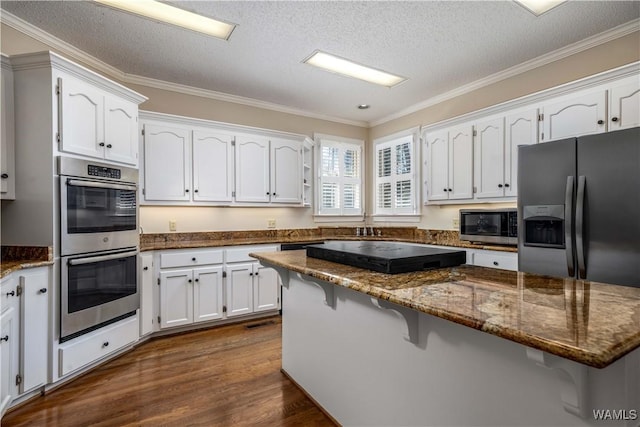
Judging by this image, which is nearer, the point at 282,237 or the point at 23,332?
the point at 23,332

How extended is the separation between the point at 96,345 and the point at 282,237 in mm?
2345

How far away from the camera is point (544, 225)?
2.44 metres

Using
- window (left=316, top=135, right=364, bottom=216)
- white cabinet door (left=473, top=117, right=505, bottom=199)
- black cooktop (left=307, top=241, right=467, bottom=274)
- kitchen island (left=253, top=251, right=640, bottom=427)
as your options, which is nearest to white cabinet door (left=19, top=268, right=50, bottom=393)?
kitchen island (left=253, top=251, right=640, bottom=427)

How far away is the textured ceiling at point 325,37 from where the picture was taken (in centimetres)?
238

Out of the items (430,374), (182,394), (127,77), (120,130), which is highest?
(127,77)

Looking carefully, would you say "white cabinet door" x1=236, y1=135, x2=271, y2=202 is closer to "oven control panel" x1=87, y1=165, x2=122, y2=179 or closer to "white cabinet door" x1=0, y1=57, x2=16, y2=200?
"oven control panel" x1=87, y1=165, x2=122, y2=179

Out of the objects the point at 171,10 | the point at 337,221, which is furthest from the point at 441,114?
the point at 171,10

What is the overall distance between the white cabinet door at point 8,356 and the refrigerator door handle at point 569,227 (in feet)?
11.6

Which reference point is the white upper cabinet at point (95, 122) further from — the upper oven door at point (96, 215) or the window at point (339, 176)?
the window at point (339, 176)

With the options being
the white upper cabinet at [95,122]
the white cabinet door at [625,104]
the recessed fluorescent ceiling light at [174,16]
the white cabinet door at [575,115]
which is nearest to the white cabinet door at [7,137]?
the white upper cabinet at [95,122]

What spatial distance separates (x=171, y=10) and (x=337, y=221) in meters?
3.35

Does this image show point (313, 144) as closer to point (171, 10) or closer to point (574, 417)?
point (171, 10)

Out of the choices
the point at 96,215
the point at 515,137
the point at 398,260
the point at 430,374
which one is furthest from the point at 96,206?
the point at 515,137

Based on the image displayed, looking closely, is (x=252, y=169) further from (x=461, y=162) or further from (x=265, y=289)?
(x=461, y=162)
